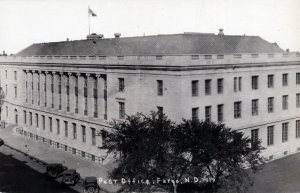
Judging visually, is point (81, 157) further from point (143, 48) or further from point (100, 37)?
point (100, 37)

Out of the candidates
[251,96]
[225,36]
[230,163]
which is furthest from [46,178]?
[225,36]

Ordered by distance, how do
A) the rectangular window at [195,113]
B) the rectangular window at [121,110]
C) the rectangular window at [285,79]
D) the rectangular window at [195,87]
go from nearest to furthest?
the rectangular window at [195,87] → the rectangular window at [195,113] → the rectangular window at [121,110] → the rectangular window at [285,79]

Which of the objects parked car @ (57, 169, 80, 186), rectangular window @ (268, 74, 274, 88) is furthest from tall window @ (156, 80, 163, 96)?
rectangular window @ (268, 74, 274, 88)

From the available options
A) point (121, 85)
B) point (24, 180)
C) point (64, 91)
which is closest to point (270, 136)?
point (121, 85)

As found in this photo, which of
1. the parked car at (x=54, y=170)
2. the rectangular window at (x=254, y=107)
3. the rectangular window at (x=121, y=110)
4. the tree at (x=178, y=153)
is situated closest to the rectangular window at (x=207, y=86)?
the rectangular window at (x=254, y=107)

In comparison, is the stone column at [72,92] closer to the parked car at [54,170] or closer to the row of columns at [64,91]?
the row of columns at [64,91]
